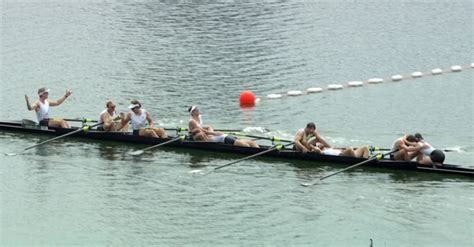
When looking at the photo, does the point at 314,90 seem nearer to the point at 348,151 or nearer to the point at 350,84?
the point at 350,84

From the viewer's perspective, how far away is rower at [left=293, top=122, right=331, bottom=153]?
2519 cm

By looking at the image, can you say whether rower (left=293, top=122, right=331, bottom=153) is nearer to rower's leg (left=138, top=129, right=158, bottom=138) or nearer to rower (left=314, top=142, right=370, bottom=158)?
rower (left=314, top=142, right=370, bottom=158)

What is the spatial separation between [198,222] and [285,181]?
3.51 metres

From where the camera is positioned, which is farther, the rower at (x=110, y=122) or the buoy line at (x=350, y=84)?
the buoy line at (x=350, y=84)

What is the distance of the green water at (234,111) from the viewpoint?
21109mm

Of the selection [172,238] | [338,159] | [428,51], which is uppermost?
[428,51]

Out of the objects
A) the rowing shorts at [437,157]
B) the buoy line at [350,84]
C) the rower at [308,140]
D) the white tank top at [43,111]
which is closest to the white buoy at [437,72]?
the buoy line at [350,84]

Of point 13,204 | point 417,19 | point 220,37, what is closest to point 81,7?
point 220,37

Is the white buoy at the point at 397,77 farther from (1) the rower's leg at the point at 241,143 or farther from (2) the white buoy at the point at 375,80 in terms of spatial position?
(1) the rower's leg at the point at 241,143

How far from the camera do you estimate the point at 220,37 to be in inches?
1709

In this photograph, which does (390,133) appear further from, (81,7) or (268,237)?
(81,7)

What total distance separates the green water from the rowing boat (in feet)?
0.87

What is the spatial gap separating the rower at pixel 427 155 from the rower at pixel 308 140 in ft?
8.68

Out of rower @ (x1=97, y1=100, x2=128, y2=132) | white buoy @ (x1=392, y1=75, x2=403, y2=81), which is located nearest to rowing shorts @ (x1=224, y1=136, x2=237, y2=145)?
rower @ (x1=97, y1=100, x2=128, y2=132)
